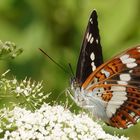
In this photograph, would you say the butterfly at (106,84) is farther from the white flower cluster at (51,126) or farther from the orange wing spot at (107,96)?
the white flower cluster at (51,126)

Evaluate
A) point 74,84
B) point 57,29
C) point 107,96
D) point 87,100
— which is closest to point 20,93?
point 74,84

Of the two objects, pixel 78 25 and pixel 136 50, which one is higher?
pixel 78 25

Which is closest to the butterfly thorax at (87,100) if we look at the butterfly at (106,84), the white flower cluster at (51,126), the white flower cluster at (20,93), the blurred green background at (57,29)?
the butterfly at (106,84)

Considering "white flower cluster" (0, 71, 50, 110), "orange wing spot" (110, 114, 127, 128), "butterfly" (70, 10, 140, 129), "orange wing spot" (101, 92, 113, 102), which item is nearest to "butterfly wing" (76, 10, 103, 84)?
"butterfly" (70, 10, 140, 129)

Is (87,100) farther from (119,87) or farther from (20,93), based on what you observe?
(20,93)

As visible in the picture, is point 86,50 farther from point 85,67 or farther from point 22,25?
point 22,25

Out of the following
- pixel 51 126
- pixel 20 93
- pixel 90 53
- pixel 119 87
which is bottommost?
pixel 51 126

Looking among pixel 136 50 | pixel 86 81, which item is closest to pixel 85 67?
pixel 86 81
